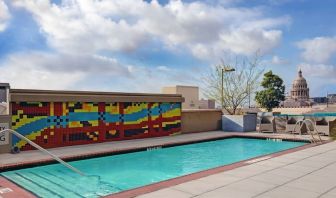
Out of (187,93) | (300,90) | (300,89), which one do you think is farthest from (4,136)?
(300,89)

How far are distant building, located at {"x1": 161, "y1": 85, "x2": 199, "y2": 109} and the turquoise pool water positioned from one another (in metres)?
20.1

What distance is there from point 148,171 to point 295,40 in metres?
14.2

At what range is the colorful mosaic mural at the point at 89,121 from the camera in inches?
443

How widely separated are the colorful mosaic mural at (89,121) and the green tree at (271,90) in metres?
44.2

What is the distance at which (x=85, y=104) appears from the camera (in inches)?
505

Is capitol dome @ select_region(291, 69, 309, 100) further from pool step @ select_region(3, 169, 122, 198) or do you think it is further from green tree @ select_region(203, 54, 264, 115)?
pool step @ select_region(3, 169, 122, 198)

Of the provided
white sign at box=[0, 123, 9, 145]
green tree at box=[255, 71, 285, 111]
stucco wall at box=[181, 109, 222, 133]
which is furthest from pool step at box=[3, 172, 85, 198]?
green tree at box=[255, 71, 285, 111]

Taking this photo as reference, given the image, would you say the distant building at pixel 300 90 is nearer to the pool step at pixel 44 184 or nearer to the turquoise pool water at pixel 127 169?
the turquoise pool water at pixel 127 169

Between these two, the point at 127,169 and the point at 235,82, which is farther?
the point at 235,82

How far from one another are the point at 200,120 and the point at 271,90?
42991mm

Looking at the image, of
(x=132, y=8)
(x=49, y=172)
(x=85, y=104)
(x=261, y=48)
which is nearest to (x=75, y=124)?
(x=85, y=104)

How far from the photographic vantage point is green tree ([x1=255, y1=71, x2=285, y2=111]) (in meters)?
56.9

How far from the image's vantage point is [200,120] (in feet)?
58.1

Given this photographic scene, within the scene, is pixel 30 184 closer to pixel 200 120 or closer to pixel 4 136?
pixel 4 136
